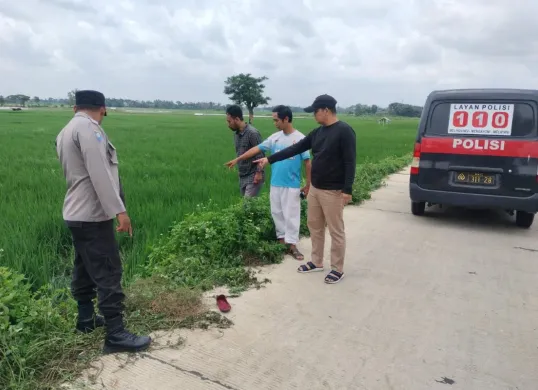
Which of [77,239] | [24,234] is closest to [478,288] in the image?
[77,239]

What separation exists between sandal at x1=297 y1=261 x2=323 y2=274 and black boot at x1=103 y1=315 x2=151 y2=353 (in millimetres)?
1909

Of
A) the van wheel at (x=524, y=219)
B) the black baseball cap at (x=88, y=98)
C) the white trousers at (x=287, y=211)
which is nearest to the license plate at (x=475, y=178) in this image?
the van wheel at (x=524, y=219)

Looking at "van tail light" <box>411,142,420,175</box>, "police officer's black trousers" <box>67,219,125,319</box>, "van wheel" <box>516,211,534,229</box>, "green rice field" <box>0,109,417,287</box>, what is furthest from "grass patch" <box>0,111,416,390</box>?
"van wheel" <box>516,211,534,229</box>

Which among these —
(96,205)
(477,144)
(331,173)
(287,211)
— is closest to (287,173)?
(287,211)

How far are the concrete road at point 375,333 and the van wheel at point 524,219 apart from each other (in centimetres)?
125

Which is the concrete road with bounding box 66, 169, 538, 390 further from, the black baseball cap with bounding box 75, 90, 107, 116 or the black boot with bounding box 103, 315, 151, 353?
the black baseball cap with bounding box 75, 90, 107, 116

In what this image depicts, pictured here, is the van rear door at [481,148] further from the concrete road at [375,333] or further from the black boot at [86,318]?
the black boot at [86,318]

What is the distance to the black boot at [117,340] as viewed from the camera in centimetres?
267

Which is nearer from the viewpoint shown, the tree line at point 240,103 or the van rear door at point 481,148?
the van rear door at point 481,148

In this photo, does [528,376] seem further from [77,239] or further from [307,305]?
[77,239]

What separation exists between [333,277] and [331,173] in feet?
3.06

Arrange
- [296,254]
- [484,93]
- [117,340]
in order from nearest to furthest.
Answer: [117,340] → [296,254] → [484,93]

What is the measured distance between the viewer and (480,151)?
574 cm

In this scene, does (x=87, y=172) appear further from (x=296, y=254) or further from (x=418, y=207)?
(x=418, y=207)
